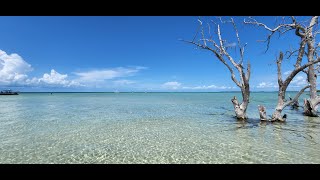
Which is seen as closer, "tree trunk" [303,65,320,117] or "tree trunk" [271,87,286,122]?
"tree trunk" [271,87,286,122]

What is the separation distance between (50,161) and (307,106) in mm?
17855

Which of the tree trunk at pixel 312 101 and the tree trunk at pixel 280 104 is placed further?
the tree trunk at pixel 312 101

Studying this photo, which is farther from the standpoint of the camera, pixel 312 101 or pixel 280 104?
pixel 312 101

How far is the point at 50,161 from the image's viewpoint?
6711 mm
